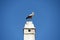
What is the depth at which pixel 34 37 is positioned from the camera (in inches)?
205

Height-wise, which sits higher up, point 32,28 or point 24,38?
point 32,28

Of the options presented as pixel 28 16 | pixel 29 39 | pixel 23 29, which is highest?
pixel 28 16

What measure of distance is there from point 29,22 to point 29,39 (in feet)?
1.95

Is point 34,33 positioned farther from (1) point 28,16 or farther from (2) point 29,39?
(1) point 28,16

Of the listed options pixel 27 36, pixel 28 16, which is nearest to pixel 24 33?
pixel 27 36

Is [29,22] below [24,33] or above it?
above

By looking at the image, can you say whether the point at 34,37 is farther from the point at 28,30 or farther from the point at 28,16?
the point at 28,16

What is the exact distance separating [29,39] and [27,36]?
122 mm

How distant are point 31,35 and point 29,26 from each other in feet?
1.01

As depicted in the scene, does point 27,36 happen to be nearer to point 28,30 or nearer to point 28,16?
point 28,30

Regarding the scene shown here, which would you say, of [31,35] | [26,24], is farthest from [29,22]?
[31,35]

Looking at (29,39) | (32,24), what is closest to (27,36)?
(29,39)

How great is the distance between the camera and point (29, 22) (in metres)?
5.36

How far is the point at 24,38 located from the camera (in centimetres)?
516
